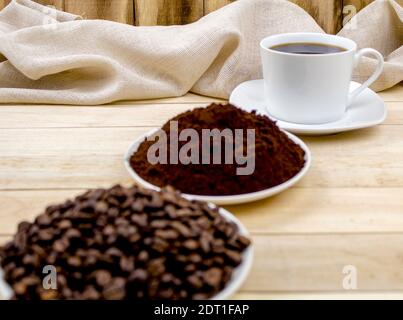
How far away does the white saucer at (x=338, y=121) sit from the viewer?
995 mm

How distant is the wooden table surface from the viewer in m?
0.66

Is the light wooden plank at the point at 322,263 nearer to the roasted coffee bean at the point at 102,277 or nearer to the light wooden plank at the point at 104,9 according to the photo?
the roasted coffee bean at the point at 102,277

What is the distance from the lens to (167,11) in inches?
57.3

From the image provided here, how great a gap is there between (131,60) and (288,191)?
0.53m

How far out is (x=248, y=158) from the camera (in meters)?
0.80

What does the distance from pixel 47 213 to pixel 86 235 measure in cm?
8

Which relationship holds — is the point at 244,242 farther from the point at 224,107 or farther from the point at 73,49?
the point at 73,49

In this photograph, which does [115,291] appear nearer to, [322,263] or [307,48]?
[322,263]

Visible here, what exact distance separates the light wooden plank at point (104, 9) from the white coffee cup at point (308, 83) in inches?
20.2

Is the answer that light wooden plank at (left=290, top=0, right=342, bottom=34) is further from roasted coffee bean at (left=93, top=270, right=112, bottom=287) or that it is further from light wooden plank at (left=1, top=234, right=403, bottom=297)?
roasted coffee bean at (left=93, top=270, right=112, bottom=287)

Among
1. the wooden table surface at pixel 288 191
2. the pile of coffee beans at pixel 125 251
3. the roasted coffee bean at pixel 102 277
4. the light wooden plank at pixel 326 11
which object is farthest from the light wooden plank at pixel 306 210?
the light wooden plank at pixel 326 11

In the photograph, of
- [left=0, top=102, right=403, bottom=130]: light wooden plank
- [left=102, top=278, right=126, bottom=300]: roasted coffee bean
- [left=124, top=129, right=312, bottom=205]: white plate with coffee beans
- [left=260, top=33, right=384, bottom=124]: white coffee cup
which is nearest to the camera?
[left=102, top=278, right=126, bottom=300]: roasted coffee bean

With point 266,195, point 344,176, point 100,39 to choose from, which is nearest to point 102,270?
point 266,195

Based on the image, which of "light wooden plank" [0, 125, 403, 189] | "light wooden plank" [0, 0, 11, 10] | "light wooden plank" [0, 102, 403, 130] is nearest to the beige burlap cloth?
"light wooden plank" [0, 102, 403, 130]
